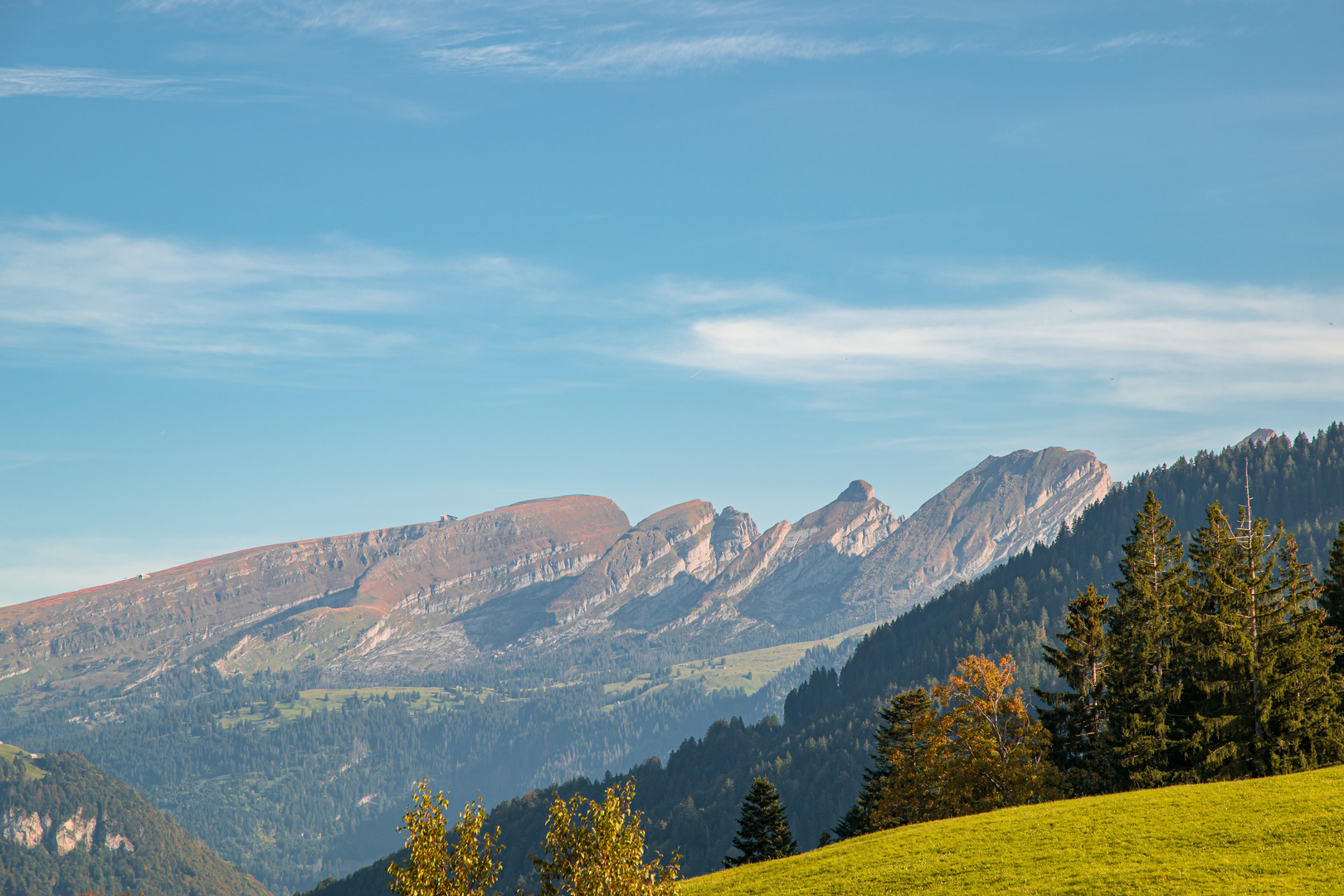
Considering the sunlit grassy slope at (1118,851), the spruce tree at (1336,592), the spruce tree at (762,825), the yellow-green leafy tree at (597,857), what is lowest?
the spruce tree at (762,825)

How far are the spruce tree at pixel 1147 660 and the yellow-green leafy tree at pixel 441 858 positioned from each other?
46.1 metres

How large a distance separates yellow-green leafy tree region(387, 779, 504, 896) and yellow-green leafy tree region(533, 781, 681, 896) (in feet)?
7.69

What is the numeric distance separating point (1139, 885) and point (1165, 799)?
1486 cm

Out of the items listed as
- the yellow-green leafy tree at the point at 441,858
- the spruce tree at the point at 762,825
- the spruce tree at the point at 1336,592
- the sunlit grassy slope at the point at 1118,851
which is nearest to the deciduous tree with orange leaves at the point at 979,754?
the sunlit grassy slope at the point at 1118,851

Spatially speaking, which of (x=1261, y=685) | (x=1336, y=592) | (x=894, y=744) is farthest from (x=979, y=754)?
(x=1336, y=592)

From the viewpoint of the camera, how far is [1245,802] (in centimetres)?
5891

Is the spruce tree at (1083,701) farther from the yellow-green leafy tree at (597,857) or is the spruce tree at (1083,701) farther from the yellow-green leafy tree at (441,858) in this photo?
the yellow-green leafy tree at (441,858)

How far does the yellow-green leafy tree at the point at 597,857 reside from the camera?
43469 mm

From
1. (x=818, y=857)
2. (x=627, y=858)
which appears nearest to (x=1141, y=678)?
(x=818, y=857)

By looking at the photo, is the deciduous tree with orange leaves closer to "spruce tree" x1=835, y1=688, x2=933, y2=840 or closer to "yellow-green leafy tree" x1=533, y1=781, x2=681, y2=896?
"spruce tree" x1=835, y1=688, x2=933, y2=840

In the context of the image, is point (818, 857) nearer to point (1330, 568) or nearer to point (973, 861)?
point (973, 861)

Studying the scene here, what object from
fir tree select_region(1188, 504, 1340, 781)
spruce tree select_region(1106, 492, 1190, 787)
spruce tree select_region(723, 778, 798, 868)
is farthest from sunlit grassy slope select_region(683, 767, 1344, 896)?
spruce tree select_region(723, 778, 798, 868)

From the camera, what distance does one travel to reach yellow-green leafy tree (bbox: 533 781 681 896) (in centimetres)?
4347

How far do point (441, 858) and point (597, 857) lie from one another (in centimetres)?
611
